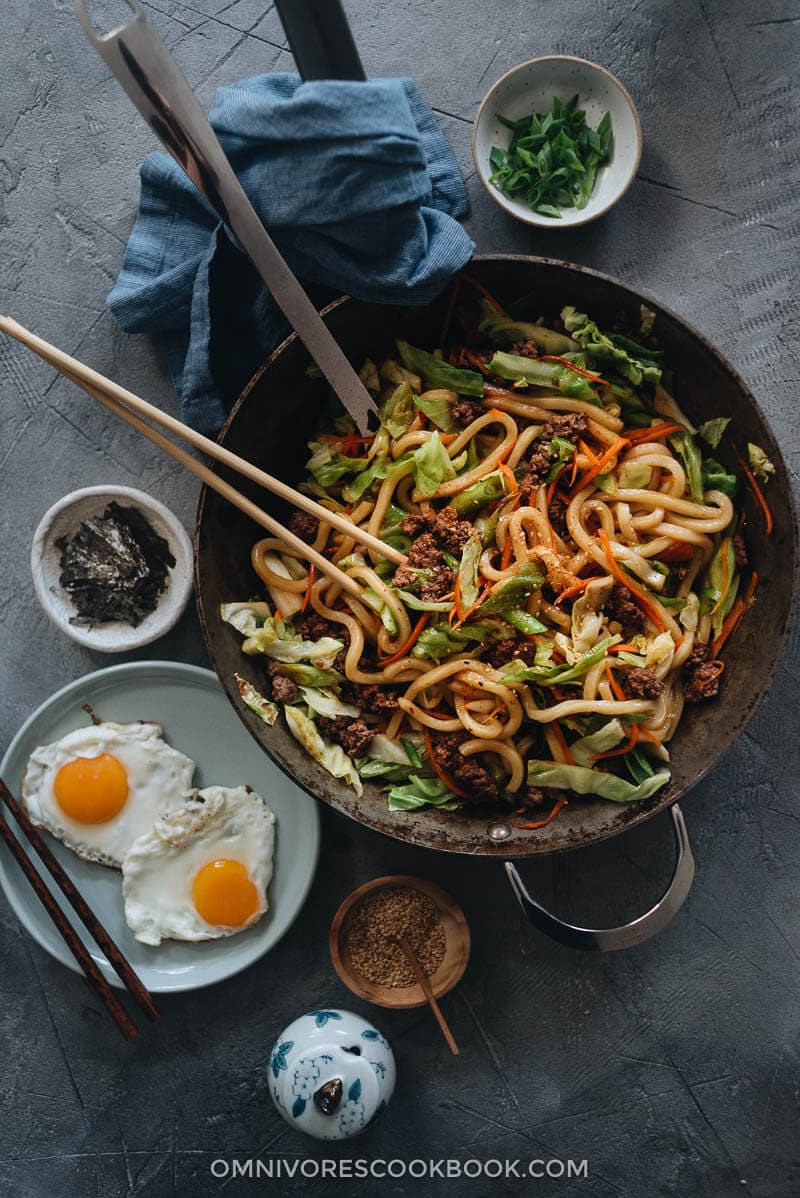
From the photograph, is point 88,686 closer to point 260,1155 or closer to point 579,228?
point 260,1155

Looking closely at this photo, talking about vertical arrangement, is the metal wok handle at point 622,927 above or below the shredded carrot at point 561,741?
below

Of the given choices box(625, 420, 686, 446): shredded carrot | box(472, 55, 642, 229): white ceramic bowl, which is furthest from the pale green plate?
box(472, 55, 642, 229): white ceramic bowl

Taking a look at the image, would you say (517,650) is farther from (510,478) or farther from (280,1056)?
(280,1056)

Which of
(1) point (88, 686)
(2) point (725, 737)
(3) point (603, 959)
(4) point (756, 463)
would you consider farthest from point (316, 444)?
(3) point (603, 959)

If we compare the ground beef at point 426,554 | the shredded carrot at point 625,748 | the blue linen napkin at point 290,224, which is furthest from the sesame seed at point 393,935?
the blue linen napkin at point 290,224

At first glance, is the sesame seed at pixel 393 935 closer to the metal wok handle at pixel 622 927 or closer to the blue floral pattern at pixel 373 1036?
the blue floral pattern at pixel 373 1036

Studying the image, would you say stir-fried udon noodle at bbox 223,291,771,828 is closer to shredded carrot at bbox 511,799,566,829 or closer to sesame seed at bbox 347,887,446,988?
shredded carrot at bbox 511,799,566,829
